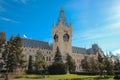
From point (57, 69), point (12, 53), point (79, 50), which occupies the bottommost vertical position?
point (57, 69)

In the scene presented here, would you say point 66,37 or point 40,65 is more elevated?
point 66,37

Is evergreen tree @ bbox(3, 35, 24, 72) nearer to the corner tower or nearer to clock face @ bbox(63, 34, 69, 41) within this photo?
the corner tower

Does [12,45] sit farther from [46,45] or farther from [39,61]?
[46,45]

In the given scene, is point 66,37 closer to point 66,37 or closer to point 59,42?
point 66,37

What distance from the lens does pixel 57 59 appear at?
83875mm

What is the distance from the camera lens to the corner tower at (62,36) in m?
114

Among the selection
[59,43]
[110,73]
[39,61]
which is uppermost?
[59,43]

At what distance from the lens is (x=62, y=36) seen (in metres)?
115

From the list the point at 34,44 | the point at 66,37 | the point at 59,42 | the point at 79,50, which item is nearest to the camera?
the point at 34,44

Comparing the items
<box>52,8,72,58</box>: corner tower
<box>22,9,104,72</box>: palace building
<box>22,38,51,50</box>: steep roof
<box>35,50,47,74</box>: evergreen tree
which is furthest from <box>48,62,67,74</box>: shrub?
<box>52,8,72,58</box>: corner tower

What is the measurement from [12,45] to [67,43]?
62843 millimetres

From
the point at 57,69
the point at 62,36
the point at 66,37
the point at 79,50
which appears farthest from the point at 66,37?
the point at 57,69

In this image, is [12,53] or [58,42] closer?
[12,53]

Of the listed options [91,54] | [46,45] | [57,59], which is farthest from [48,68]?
[91,54]
